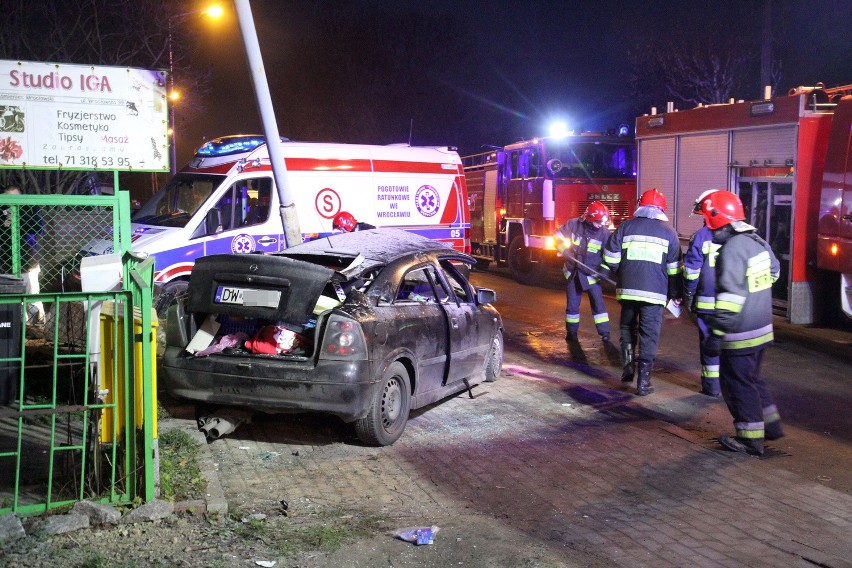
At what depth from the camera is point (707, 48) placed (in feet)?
97.6

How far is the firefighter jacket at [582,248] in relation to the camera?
10.7 meters

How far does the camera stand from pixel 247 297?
6418 mm

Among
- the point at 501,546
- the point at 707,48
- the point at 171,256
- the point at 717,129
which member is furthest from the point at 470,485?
the point at 707,48

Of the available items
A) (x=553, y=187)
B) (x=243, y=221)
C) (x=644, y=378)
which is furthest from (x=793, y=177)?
(x=243, y=221)

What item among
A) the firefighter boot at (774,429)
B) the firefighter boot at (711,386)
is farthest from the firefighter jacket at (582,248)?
the firefighter boot at (774,429)

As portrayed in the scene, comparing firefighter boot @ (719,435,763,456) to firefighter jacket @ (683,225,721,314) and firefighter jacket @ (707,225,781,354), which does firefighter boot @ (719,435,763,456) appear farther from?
firefighter jacket @ (683,225,721,314)

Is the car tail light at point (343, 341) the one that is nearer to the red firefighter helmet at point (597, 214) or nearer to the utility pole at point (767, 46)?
the red firefighter helmet at point (597, 214)

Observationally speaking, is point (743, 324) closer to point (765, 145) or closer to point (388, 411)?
point (388, 411)

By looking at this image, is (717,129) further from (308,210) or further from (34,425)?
(34,425)

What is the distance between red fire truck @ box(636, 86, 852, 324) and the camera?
36.8 ft

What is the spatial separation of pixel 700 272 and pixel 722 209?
5.43 feet

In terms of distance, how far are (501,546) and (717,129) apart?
1047cm

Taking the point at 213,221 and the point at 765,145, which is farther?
the point at 765,145

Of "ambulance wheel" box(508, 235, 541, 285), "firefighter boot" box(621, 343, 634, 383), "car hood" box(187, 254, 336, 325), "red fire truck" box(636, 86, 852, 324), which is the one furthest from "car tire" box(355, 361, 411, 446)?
"ambulance wheel" box(508, 235, 541, 285)
